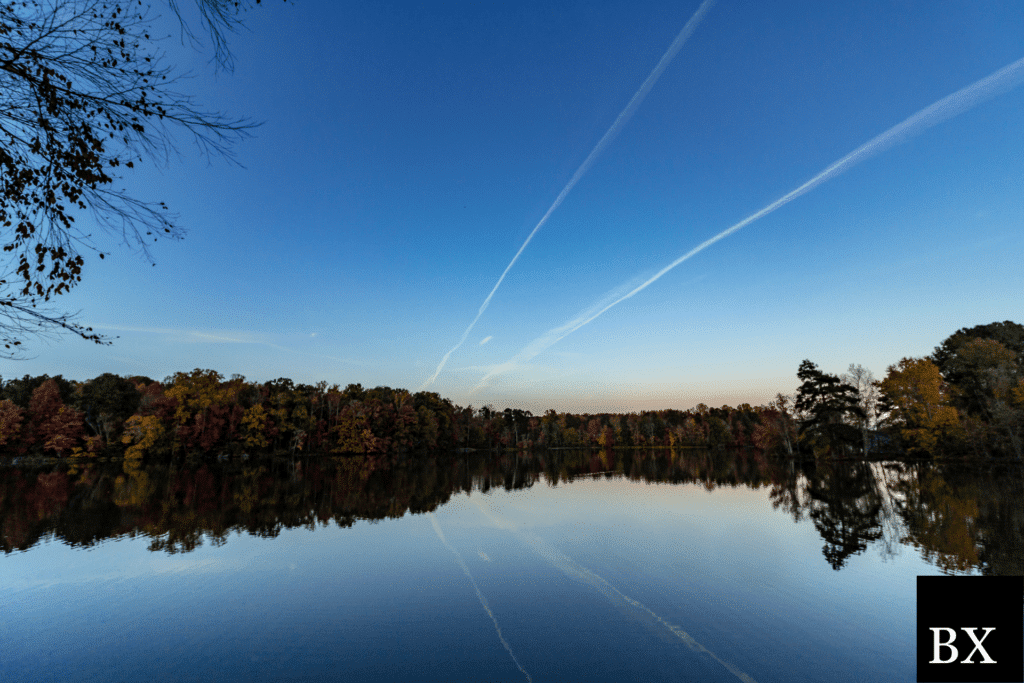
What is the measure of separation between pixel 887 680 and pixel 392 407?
91470 millimetres

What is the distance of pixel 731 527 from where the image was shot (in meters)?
19.4

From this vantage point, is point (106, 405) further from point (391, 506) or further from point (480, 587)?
point (480, 587)

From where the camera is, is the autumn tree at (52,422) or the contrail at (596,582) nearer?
the contrail at (596,582)

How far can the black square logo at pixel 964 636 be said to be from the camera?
273 inches

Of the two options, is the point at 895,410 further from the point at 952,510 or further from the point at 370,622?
the point at 370,622

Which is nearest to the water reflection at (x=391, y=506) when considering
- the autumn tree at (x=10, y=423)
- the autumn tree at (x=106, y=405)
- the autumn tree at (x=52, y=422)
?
the autumn tree at (x=52, y=422)

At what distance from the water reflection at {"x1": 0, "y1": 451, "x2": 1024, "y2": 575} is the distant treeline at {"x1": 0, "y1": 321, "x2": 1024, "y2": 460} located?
22.6ft

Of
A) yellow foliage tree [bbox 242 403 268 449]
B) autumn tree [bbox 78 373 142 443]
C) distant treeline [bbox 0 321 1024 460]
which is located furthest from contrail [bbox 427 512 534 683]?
autumn tree [bbox 78 373 142 443]

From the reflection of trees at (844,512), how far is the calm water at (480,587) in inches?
7.3

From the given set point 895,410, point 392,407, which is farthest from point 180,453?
point 895,410

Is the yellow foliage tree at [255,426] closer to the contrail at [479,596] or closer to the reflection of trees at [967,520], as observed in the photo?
the contrail at [479,596]

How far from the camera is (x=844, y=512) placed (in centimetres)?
2211

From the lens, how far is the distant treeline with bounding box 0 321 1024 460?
1719 inches

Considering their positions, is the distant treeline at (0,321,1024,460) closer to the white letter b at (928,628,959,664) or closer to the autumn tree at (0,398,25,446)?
the autumn tree at (0,398,25,446)
